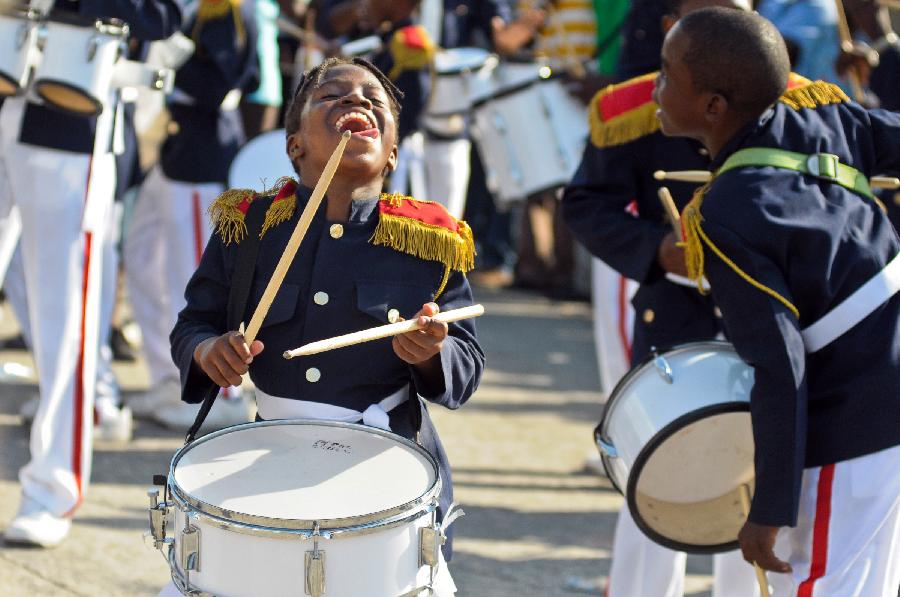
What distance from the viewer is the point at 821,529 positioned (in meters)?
2.80

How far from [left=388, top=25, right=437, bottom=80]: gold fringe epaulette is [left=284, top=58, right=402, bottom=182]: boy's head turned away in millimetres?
3053

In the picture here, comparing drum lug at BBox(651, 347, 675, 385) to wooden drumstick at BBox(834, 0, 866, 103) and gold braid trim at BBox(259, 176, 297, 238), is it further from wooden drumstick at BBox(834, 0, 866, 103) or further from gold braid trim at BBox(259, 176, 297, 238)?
wooden drumstick at BBox(834, 0, 866, 103)

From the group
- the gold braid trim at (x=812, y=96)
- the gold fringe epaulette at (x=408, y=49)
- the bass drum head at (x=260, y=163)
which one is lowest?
the bass drum head at (x=260, y=163)

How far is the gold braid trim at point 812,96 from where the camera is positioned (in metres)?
2.99

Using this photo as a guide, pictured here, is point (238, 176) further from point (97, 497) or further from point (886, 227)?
point (886, 227)

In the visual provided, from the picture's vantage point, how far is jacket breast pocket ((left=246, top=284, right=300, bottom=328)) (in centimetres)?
278

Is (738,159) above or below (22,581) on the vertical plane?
above

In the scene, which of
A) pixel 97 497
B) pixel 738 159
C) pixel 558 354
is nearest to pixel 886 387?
pixel 738 159

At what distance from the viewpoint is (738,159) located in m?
2.80

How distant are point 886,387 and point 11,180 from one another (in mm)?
2710

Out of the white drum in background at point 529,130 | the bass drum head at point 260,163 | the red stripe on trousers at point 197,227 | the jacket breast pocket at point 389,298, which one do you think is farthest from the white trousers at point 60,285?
the white drum in background at point 529,130

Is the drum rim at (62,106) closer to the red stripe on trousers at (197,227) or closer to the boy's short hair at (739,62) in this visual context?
the red stripe on trousers at (197,227)

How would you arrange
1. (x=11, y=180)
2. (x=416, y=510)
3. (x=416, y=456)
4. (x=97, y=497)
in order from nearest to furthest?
(x=416, y=510) → (x=416, y=456) → (x=11, y=180) → (x=97, y=497)

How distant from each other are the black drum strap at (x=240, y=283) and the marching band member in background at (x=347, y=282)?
10mm
